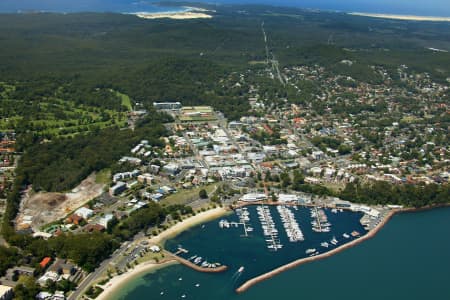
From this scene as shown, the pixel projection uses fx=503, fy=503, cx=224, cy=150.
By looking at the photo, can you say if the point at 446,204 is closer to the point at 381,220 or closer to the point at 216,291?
the point at 381,220

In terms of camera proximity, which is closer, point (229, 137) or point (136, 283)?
point (136, 283)

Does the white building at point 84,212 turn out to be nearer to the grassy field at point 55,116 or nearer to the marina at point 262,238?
the marina at point 262,238

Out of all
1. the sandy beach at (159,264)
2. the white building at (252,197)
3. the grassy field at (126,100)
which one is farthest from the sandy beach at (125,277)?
the grassy field at (126,100)

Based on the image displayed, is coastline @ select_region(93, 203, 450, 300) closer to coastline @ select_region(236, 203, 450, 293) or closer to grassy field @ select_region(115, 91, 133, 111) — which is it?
coastline @ select_region(236, 203, 450, 293)

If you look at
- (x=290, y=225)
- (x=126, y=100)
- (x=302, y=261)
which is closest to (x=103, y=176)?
(x=290, y=225)

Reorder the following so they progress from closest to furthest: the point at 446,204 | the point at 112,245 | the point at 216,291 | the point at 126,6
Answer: the point at 216,291
the point at 112,245
the point at 446,204
the point at 126,6

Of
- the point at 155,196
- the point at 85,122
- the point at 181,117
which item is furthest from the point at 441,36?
the point at 155,196

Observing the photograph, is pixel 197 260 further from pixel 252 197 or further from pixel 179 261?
pixel 252 197
